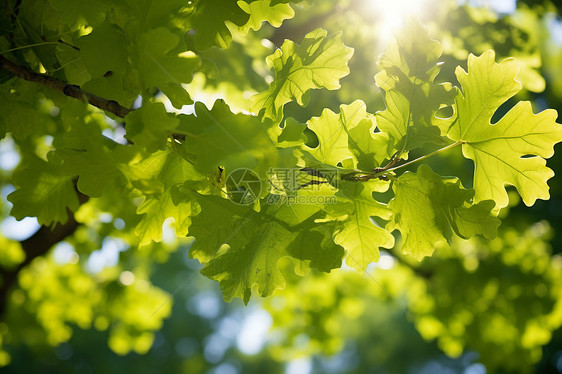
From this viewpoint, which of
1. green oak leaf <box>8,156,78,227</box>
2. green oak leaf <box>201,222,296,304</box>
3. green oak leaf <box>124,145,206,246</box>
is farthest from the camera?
green oak leaf <box>8,156,78,227</box>

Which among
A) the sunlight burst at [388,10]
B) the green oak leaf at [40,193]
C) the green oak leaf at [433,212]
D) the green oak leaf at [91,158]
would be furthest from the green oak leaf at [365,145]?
the sunlight burst at [388,10]

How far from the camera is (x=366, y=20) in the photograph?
4051 millimetres

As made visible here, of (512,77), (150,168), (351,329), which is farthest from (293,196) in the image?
(351,329)

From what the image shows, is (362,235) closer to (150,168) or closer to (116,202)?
(150,168)

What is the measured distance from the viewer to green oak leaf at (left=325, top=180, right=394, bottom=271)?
1.20 m


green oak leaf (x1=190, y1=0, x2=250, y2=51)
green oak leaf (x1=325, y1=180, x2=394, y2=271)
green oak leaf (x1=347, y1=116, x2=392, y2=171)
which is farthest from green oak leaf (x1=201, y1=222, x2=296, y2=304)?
green oak leaf (x1=190, y1=0, x2=250, y2=51)

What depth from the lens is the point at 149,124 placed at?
1015mm

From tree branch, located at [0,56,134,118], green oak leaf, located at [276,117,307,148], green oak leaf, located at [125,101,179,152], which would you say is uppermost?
green oak leaf, located at [125,101,179,152]

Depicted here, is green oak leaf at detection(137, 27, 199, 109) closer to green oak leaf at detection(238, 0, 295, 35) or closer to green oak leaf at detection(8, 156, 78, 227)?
green oak leaf at detection(238, 0, 295, 35)

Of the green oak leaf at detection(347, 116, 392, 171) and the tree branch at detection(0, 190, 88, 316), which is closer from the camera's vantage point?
the green oak leaf at detection(347, 116, 392, 171)

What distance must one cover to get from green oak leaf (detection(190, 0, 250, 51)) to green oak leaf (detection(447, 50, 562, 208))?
2.07 ft

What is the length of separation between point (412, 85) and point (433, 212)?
356 millimetres

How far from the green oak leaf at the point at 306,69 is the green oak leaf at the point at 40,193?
763 mm

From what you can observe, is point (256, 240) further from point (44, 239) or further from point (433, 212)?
point (44, 239)
